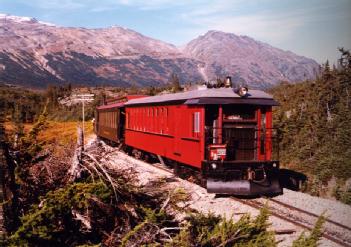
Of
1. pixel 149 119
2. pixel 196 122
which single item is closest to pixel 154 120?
pixel 149 119

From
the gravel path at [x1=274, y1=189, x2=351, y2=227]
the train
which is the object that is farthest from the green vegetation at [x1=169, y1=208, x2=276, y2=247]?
the train

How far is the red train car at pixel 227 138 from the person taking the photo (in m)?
11.9

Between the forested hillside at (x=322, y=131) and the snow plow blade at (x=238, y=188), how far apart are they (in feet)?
7.44

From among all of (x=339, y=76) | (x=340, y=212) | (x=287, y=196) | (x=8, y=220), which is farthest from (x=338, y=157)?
(x=8, y=220)

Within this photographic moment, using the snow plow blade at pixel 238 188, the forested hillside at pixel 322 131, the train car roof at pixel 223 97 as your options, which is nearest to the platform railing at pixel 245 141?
the train car roof at pixel 223 97

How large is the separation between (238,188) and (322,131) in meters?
8.19

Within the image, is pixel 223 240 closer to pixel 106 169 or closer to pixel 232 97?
pixel 106 169

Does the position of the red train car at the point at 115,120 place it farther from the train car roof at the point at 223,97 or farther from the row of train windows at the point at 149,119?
the train car roof at the point at 223,97

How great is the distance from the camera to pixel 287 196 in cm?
1198

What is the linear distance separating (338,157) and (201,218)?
11055 mm

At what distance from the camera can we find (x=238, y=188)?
38.6ft

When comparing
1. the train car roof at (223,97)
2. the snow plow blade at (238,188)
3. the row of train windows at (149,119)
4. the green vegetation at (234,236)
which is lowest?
the snow plow blade at (238,188)

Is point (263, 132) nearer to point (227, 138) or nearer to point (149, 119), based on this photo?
point (227, 138)

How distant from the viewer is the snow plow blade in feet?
38.2
